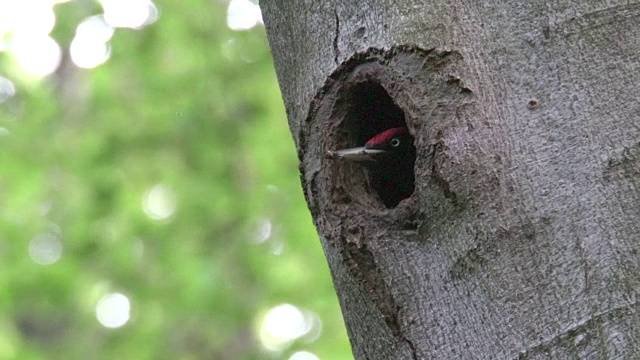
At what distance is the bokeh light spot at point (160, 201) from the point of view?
266 inches

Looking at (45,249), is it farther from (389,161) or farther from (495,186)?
(495,186)

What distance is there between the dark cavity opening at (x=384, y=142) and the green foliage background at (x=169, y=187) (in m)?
4.12

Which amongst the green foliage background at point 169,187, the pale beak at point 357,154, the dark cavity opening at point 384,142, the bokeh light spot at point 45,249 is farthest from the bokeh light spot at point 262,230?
the pale beak at point 357,154

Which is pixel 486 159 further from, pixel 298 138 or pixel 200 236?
pixel 200 236

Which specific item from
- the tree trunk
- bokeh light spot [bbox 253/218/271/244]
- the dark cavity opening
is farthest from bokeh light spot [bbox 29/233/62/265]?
the tree trunk

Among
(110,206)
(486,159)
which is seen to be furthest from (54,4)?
(486,159)

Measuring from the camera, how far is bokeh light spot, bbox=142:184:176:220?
6.77 metres

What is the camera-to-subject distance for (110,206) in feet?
21.5

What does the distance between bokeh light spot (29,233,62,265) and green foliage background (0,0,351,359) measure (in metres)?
0.09

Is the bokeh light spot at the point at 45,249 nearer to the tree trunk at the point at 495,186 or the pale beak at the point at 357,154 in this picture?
the pale beak at the point at 357,154

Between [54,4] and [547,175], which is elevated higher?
[54,4]

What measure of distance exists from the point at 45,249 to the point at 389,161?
5242 mm

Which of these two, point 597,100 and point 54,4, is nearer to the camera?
point 597,100

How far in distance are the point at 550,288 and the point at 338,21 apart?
0.66m
